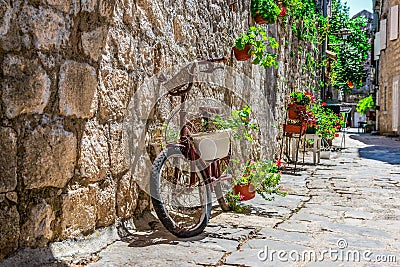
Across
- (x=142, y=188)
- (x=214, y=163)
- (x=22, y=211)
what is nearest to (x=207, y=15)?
(x=214, y=163)

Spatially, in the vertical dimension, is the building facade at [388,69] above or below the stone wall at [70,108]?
above

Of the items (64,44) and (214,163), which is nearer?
(64,44)

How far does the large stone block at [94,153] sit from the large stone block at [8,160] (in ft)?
1.56

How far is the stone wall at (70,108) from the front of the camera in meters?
2.26

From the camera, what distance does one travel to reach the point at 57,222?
100 inches

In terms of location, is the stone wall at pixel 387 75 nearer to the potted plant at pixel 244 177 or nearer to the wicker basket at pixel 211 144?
the potted plant at pixel 244 177

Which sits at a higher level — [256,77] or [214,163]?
[256,77]

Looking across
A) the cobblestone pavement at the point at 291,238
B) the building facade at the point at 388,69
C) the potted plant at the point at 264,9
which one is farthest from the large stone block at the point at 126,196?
the building facade at the point at 388,69

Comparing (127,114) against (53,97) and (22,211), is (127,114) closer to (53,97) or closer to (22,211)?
(53,97)

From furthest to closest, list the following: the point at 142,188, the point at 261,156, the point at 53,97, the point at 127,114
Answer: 1. the point at 261,156
2. the point at 142,188
3. the point at 127,114
4. the point at 53,97

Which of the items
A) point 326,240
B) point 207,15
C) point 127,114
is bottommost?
point 326,240

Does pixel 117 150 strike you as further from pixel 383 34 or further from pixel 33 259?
pixel 383 34

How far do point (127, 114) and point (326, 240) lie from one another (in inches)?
59.3

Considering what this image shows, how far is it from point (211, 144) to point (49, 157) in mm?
1286
